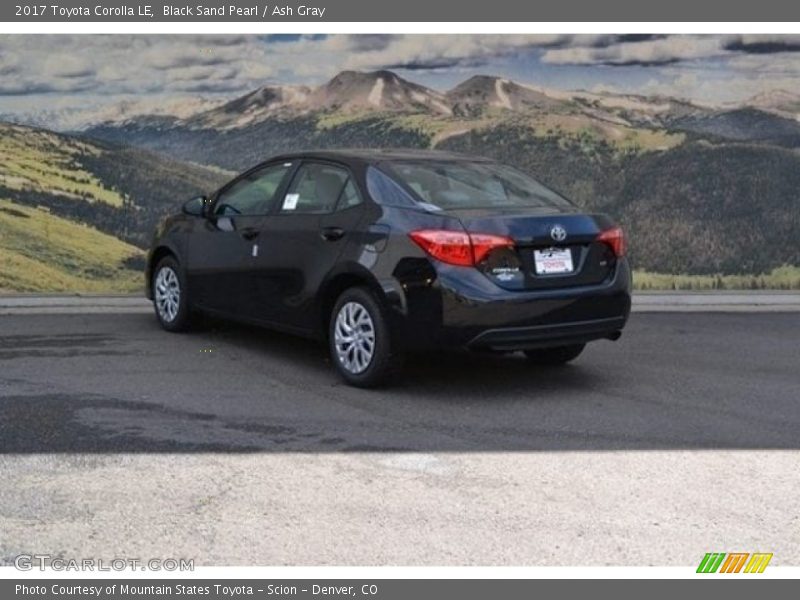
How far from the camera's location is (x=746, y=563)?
16.1 feet

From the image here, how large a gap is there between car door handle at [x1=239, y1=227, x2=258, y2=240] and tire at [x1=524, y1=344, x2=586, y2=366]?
6.98ft

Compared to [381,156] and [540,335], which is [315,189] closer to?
[381,156]

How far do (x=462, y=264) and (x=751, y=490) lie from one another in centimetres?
227

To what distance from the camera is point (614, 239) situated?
7887 mm

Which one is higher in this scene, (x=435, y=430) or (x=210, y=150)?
(x=210, y=150)

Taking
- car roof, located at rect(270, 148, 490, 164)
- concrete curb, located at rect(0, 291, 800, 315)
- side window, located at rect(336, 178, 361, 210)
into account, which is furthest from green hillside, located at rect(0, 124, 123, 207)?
side window, located at rect(336, 178, 361, 210)

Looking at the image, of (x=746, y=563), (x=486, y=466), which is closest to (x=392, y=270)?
(x=486, y=466)

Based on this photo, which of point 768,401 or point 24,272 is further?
point 24,272

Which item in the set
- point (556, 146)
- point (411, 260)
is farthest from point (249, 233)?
point (556, 146)

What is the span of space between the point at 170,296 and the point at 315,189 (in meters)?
1.99

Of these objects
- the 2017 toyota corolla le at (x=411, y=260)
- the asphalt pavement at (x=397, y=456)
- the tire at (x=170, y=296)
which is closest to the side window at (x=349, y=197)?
the 2017 toyota corolla le at (x=411, y=260)

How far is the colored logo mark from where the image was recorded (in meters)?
4.85

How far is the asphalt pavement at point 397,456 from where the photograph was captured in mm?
5097

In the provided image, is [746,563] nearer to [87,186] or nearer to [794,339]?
[794,339]
